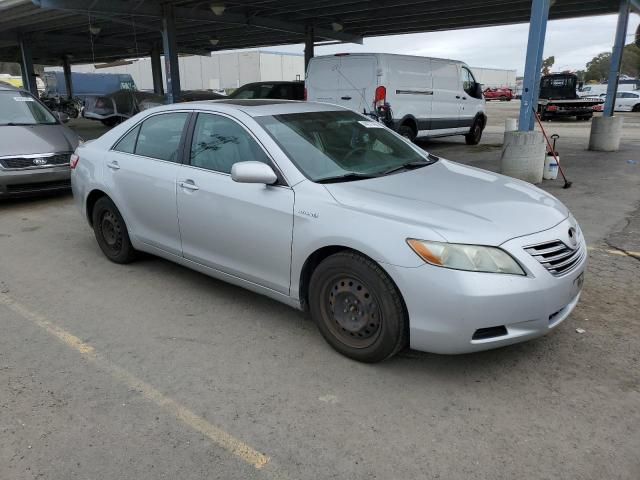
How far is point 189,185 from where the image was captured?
401 cm

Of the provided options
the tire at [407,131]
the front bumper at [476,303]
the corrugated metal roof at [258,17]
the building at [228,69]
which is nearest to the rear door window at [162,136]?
the front bumper at [476,303]

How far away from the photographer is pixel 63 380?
10.1ft

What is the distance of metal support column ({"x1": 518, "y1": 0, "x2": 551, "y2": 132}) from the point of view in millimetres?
8156

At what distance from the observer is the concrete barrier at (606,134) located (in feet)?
41.5

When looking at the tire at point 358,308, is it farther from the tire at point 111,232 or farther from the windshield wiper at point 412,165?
the tire at point 111,232

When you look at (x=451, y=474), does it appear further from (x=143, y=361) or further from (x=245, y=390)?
(x=143, y=361)

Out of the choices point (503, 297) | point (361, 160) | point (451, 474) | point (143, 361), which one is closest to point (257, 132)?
point (361, 160)

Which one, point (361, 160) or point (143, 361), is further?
point (361, 160)

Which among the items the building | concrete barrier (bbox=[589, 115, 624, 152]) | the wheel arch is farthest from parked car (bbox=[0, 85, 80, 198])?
the building

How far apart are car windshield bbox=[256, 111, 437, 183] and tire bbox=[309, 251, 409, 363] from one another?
2.19ft

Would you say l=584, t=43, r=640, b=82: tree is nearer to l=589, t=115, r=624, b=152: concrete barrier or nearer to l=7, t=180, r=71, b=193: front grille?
l=589, t=115, r=624, b=152: concrete barrier

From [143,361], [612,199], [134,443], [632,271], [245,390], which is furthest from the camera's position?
[612,199]

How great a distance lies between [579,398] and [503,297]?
0.74 meters

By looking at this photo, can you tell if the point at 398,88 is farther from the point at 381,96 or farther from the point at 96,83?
the point at 96,83
